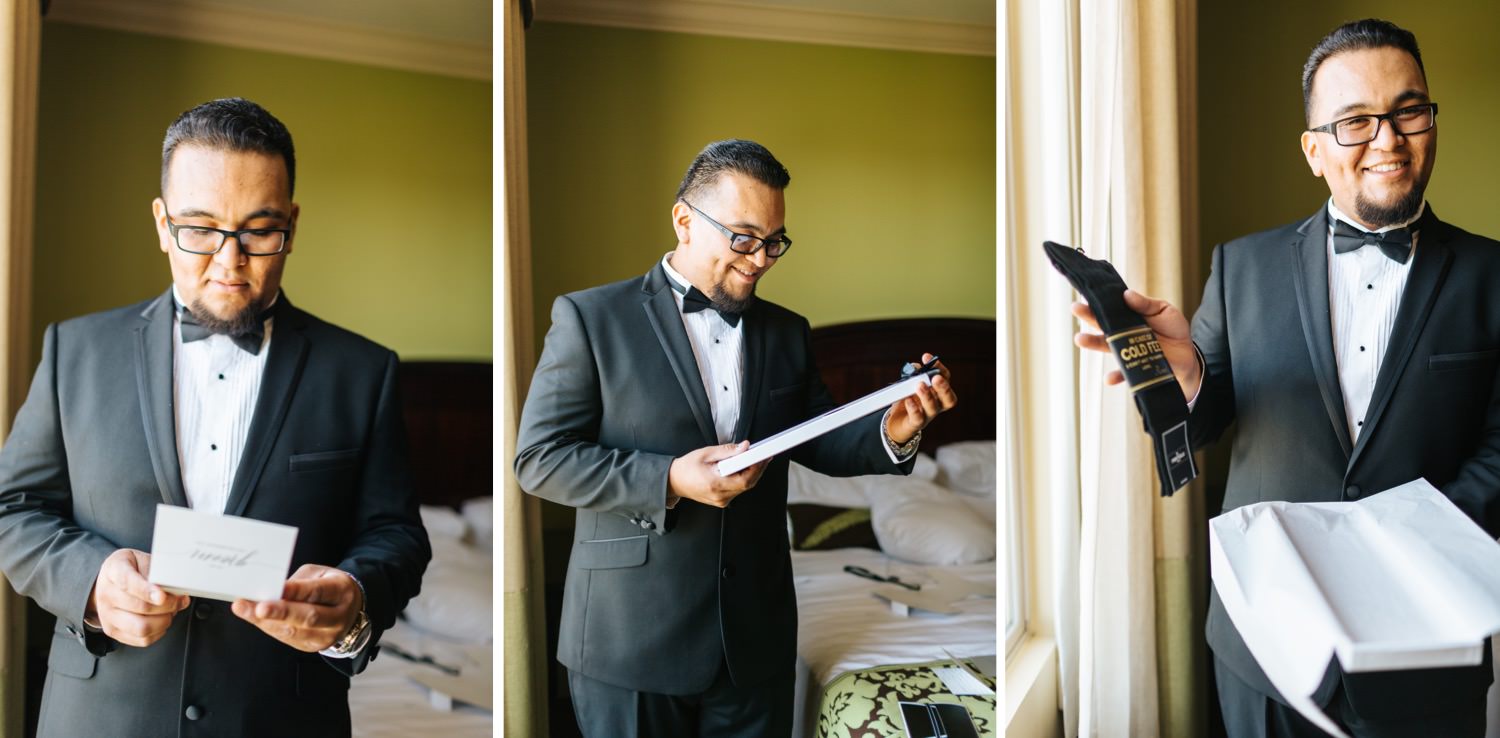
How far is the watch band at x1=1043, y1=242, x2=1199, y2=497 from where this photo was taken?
135 cm

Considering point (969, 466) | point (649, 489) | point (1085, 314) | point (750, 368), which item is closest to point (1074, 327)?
point (969, 466)

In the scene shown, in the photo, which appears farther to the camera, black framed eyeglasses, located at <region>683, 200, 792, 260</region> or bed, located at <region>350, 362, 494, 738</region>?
bed, located at <region>350, 362, 494, 738</region>

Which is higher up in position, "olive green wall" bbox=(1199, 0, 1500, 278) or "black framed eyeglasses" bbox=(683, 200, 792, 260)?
"olive green wall" bbox=(1199, 0, 1500, 278)

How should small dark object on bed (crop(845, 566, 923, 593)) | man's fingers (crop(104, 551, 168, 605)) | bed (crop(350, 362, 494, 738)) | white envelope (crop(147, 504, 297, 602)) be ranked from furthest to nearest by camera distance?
small dark object on bed (crop(845, 566, 923, 593))
bed (crop(350, 362, 494, 738))
man's fingers (crop(104, 551, 168, 605))
white envelope (crop(147, 504, 297, 602))

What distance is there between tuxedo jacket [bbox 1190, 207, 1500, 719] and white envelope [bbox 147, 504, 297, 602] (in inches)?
60.0

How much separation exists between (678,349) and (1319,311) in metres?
1.21

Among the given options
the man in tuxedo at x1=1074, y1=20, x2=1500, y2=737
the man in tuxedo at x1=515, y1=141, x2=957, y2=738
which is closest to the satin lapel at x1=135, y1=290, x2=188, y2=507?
the man in tuxedo at x1=515, y1=141, x2=957, y2=738

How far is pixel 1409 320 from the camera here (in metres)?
1.72

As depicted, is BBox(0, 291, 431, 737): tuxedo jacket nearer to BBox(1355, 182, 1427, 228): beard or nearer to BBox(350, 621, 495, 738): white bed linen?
BBox(350, 621, 495, 738): white bed linen

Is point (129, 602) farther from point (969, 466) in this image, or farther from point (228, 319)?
point (969, 466)

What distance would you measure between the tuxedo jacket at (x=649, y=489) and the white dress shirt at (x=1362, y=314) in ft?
2.98

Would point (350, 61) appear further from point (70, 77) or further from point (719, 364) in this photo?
point (719, 364)

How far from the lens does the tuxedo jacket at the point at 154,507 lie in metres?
1.45

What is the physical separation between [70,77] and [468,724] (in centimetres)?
134
